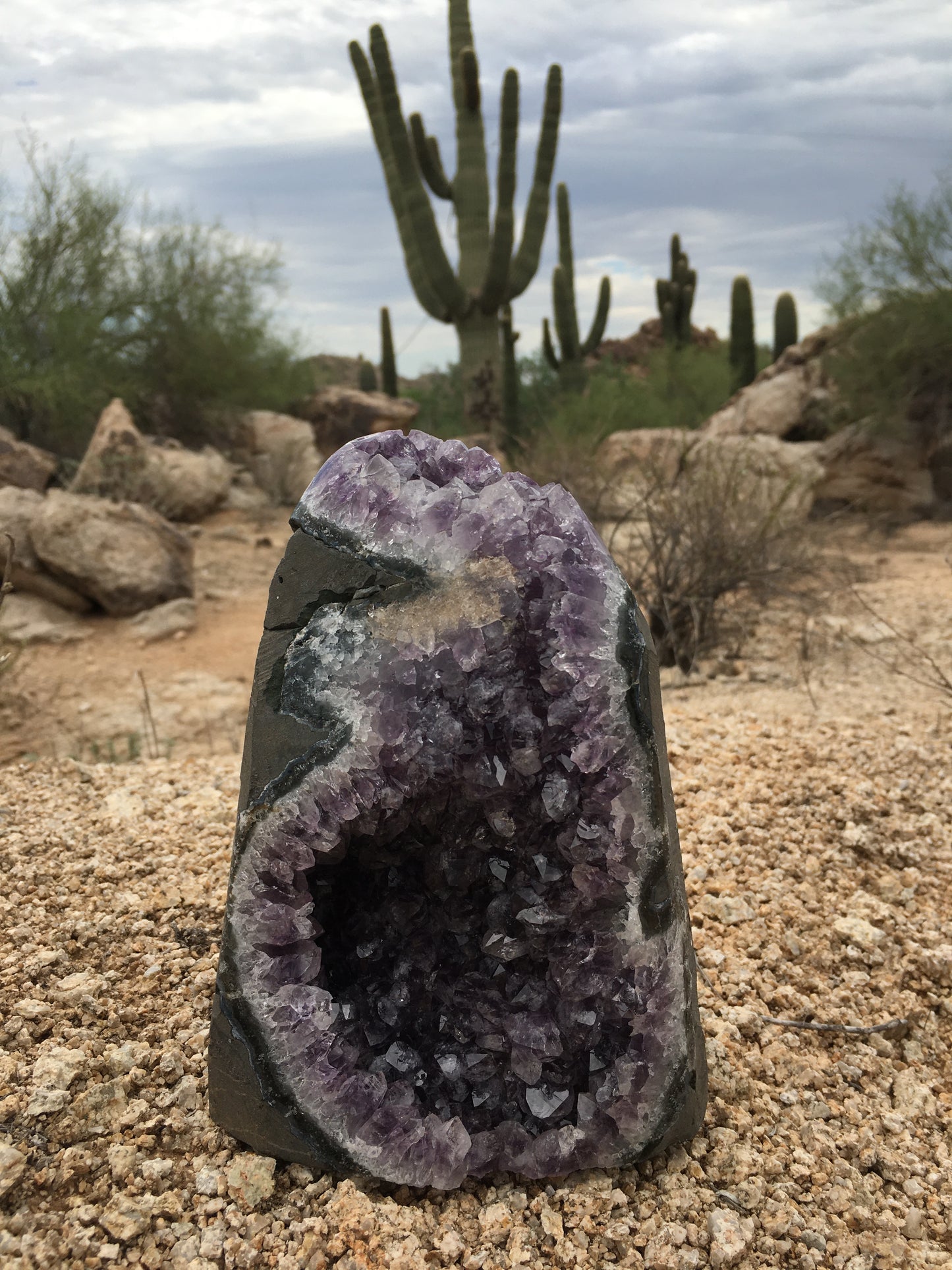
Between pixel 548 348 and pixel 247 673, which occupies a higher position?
pixel 548 348

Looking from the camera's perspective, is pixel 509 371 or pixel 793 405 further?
pixel 509 371

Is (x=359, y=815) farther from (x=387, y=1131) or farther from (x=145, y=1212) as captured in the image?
(x=145, y=1212)

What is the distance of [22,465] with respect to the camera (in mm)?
10609

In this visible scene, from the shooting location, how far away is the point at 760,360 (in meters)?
25.3

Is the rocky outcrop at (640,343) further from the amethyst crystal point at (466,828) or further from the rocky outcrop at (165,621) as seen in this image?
the amethyst crystal point at (466,828)

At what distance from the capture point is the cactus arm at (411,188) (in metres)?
13.4

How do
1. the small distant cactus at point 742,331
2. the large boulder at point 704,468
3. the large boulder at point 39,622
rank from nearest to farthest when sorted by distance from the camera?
the large boulder at point 704,468, the large boulder at point 39,622, the small distant cactus at point 742,331

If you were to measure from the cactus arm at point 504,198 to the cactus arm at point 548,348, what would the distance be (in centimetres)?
646

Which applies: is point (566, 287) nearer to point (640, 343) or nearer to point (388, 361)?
point (388, 361)

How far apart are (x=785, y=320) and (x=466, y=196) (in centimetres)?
781

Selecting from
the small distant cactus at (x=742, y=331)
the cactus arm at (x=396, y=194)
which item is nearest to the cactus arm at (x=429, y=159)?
the cactus arm at (x=396, y=194)

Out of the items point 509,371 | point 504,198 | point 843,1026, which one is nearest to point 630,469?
point 504,198

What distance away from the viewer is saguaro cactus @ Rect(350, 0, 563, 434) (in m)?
13.8

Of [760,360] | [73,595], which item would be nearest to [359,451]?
[73,595]
